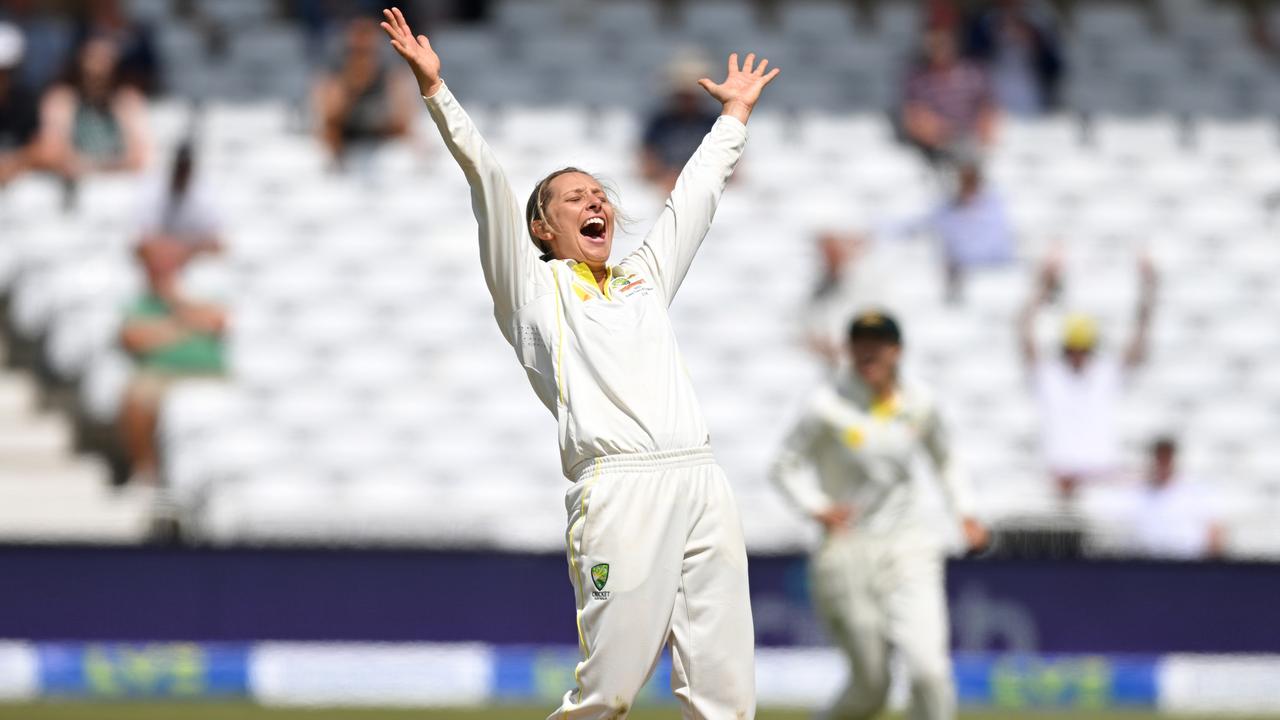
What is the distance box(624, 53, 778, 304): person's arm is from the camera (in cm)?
489

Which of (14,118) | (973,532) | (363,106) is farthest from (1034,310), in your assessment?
(14,118)

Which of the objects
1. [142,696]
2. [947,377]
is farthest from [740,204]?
[142,696]

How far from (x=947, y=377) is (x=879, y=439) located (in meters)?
5.07

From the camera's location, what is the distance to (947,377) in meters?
12.1

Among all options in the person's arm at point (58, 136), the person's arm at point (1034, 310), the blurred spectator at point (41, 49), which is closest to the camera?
the person's arm at point (1034, 310)

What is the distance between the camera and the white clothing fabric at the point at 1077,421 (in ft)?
37.0

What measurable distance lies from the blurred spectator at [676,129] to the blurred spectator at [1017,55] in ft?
7.48

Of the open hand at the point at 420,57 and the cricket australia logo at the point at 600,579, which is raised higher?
the open hand at the point at 420,57

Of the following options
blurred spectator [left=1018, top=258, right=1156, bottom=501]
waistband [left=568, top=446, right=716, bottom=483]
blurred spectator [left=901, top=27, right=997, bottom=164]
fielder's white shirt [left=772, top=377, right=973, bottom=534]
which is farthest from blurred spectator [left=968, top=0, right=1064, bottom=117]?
waistband [left=568, top=446, right=716, bottom=483]

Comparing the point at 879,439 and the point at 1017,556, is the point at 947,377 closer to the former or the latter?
the point at 1017,556

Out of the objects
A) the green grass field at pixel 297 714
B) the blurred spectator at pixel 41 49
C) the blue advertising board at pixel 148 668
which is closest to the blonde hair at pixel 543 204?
the green grass field at pixel 297 714

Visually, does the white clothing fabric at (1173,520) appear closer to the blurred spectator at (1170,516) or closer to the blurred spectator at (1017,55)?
the blurred spectator at (1170,516)

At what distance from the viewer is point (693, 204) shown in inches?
193

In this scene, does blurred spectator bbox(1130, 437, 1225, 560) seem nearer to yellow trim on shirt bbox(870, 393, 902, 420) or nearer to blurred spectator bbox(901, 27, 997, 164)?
blurred spectator bbox(901, 27, 997, 164)
